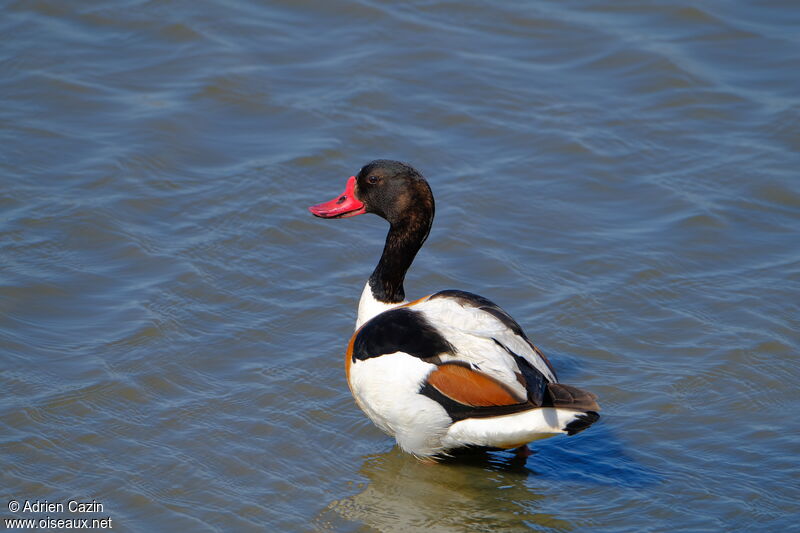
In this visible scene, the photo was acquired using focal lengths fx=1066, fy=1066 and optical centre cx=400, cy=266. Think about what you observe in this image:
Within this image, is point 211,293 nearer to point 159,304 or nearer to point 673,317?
point 159,304

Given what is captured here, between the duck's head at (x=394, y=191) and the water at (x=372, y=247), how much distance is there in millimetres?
924

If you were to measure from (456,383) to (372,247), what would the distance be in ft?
8.03

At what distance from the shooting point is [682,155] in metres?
8.41

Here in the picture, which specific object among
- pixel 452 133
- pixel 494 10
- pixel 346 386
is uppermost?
pixel 494 10

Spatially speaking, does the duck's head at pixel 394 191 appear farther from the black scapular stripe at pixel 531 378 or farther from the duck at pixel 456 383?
the black scapular stripe at pixel 531 378

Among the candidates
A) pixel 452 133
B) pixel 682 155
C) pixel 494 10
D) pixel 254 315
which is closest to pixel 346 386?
pixel 254 315

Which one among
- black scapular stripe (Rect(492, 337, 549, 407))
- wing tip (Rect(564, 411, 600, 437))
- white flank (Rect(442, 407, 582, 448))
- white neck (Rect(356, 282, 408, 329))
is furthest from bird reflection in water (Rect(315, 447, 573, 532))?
white neck (Rect(356, 282, 408, 329))

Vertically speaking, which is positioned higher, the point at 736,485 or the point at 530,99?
the point at 530,99

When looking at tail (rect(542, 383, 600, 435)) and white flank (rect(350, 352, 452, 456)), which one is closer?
tail (rect(542, 383, 600, 435))

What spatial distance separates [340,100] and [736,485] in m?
5.00

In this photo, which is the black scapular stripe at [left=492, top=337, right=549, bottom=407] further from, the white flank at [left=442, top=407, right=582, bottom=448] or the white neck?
the white neck

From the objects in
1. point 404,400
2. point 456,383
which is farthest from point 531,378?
point 404,400

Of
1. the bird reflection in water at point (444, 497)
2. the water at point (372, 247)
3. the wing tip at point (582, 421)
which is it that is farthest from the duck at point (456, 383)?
the water at point (372, 247)

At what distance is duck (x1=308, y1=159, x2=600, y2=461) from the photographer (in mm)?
5066
